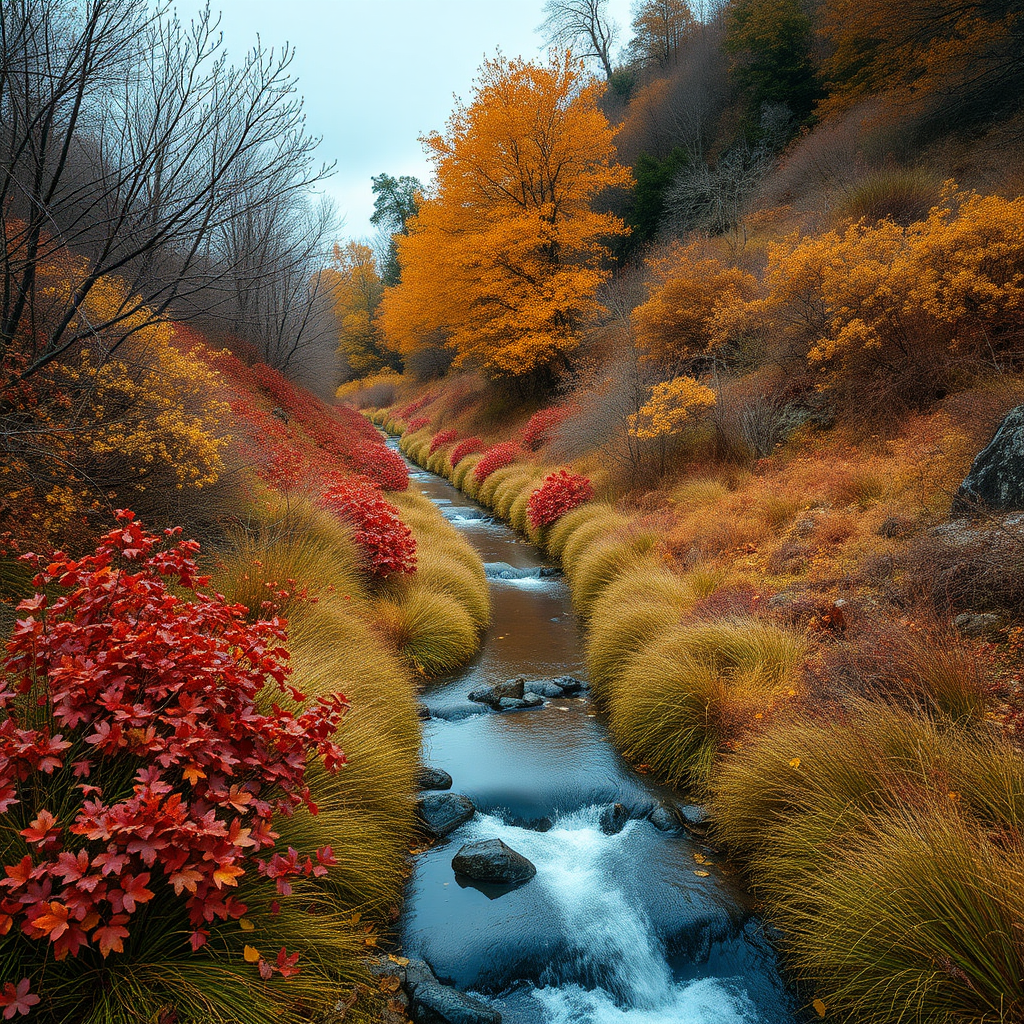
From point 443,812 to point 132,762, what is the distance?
244 cm

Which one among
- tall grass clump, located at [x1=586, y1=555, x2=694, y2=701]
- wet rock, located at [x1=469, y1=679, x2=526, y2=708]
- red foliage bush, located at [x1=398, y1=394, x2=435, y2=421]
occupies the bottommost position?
wet rock, located at [x1=469, y1=679, x2=526, y2=708]

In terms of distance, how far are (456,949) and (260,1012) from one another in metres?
1.36

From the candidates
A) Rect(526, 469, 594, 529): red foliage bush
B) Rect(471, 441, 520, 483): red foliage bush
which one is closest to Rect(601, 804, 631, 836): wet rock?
Rect(526, 469, 594, 529): red foliage bush

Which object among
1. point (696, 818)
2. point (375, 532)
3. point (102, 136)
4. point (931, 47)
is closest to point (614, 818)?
point (696, 818)

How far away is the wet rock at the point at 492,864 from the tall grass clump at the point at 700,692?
1.48 metres

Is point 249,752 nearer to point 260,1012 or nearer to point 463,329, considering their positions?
point 260,1012

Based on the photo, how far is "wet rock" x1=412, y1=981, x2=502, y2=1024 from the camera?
2832 millimetres

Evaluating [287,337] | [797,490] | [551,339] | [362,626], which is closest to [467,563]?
[362,626]

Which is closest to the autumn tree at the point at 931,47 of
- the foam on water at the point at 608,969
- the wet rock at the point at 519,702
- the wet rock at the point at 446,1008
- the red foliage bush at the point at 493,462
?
the red foliage bush at the point at 493,462

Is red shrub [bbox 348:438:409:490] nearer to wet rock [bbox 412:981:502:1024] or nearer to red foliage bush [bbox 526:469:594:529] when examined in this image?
red foliage bush [bbox 526:469:594:529]

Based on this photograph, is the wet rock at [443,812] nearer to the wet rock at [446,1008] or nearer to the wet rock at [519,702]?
the wet rock at [446,1008]

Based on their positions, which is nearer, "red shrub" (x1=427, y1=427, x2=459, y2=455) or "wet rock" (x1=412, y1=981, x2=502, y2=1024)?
"wet rock" (x1=412, y1=981, x2=502, y2=1024)

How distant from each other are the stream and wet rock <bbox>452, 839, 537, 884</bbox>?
66 millimetres

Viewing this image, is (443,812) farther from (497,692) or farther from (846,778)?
(846,778)
